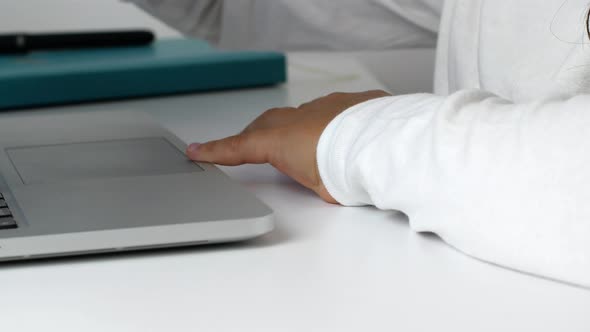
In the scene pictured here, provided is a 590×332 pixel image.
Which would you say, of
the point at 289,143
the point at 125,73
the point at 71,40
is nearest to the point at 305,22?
the point at 125,73

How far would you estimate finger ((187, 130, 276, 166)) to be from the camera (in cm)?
64

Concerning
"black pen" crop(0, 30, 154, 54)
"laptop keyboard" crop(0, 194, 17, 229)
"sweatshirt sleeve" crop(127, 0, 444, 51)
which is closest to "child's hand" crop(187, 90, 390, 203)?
"laptop keyboard" crop(0, 194, 17, 229)

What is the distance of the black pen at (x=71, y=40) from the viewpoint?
3.90ft

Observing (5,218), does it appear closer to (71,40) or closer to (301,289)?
(301,289)

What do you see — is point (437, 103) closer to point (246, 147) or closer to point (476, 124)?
point (476, 124)

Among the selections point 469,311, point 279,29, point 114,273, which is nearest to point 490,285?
point 469,311

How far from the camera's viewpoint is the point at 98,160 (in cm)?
63

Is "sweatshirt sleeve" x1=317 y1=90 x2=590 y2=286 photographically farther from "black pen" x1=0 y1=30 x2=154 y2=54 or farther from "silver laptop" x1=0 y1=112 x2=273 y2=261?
"black pen" x1=0 y1=30 x2=154 y2=54

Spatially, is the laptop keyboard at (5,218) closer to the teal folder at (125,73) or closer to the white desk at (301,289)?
the white desk at (301,289)

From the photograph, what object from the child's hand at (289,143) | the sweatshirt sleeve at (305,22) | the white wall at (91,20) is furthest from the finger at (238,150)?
the white wall at (91,20)

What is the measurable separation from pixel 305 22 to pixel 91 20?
0.72 meters

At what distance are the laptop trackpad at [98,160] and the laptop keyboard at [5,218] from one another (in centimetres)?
6

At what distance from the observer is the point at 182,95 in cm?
109

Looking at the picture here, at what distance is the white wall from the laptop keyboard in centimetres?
90
